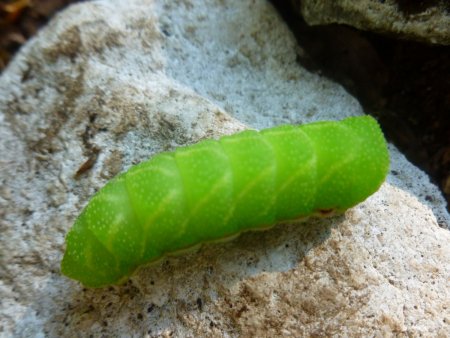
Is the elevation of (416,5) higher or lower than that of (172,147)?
higher

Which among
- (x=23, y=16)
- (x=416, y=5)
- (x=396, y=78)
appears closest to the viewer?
(x=416, y=5)

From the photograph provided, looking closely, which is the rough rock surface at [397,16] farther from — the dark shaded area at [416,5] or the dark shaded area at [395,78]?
the dark shaded area at [395,78]

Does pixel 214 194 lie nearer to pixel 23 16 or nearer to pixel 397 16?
pixel 397 16

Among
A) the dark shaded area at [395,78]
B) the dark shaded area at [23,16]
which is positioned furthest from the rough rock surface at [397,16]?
the dark shaded area at [23,16]

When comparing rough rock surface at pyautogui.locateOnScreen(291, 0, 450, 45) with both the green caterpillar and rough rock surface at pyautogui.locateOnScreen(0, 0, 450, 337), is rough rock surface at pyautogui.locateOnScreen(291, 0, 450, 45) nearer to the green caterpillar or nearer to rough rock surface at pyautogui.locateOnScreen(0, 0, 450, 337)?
rough rock surface at pyautogui.locateOnScreen(0, 0, 450, 337)

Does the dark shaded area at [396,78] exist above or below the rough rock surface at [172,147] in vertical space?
above

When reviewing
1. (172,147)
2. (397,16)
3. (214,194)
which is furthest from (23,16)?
(397,16)
